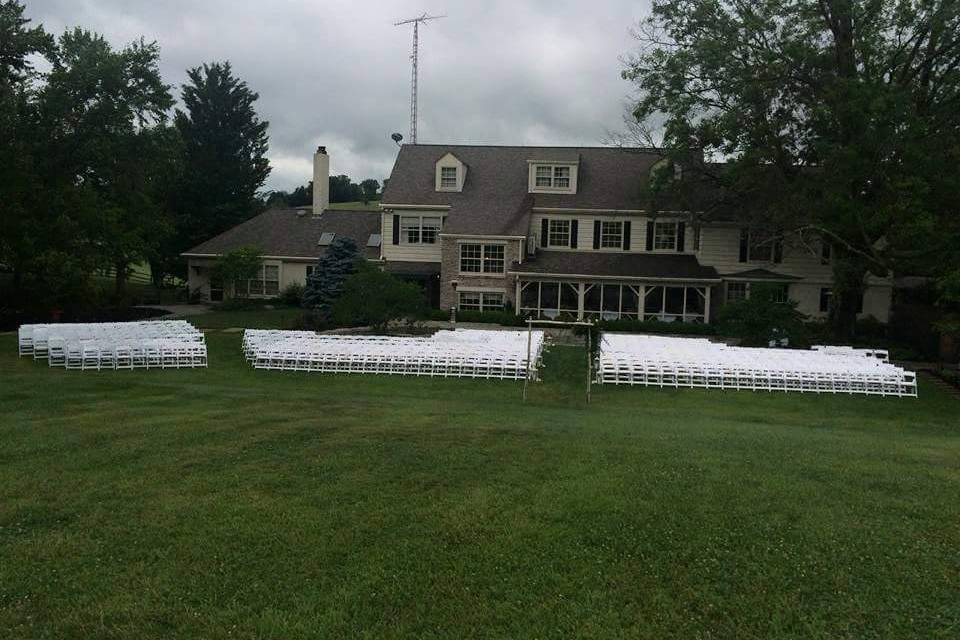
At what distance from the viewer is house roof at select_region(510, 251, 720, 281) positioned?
3428 cm

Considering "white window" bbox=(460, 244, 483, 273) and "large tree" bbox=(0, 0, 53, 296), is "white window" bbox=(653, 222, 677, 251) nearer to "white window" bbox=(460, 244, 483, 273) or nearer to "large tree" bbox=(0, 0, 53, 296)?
"white window" bbox=(460, 244, 483, 273)

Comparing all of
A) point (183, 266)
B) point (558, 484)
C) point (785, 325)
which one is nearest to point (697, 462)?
point (558, 484)

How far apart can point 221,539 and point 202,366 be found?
1585 centimetres

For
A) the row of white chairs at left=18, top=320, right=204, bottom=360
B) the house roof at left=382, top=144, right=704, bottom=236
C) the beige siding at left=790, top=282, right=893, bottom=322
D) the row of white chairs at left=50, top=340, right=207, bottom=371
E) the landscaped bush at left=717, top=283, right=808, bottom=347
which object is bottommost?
the row of white chairs at left=50, top=340, right=207, bottom=371

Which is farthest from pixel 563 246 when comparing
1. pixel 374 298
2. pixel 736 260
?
pixel 374 298

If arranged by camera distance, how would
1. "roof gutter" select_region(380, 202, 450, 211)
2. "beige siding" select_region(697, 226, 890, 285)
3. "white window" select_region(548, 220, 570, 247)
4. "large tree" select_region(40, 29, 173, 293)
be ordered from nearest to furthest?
"large tree" select_region(40, 29, 173, 293)
"beige siding" select_region(697, 226, 890, 285)
"white window" select_region(548, 220, 570, 247)
"roof gutter" select_region(380, 202, 450, 211)

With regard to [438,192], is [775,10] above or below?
above

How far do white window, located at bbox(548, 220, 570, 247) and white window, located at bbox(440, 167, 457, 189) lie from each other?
6050 millimetres

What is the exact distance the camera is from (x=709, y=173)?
108ft

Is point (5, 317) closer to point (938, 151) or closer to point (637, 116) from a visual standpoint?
point (637, 116)

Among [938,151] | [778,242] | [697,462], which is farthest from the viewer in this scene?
[778,242]

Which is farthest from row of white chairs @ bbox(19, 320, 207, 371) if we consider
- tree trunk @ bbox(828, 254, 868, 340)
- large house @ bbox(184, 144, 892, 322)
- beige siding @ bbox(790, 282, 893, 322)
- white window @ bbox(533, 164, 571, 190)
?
beige siding @ bbox(790, 282, 893, 322)

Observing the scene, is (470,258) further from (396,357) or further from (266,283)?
(396,357)

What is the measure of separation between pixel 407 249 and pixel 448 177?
4.73 metres
